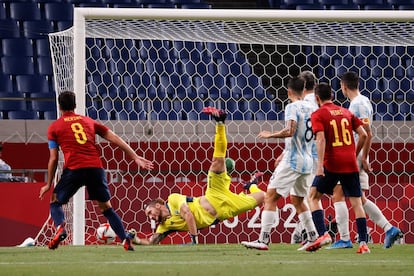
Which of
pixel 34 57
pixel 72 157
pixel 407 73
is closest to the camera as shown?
pixel 72 157

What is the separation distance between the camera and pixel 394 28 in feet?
43.2

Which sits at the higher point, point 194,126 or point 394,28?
point 394,28

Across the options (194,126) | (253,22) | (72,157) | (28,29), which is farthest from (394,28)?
(28,29)

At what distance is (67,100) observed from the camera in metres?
9.20

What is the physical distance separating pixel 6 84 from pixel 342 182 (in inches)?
399

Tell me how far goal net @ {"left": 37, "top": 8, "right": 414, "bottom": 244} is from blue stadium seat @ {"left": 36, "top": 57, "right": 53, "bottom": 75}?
1.30 meters

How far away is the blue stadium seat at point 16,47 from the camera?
18.7m

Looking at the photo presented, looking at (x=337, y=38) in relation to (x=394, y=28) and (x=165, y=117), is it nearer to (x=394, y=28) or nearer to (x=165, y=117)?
(x=394, y=28)

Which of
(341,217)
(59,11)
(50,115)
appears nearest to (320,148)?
(341,217)

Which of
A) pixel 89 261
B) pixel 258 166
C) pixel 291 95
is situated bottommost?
pixel 258 166

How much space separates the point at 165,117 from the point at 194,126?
3.79 ft

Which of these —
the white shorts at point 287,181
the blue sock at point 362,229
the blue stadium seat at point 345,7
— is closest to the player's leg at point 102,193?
the white shorts at point 287,181

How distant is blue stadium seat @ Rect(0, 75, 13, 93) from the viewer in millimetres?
18000

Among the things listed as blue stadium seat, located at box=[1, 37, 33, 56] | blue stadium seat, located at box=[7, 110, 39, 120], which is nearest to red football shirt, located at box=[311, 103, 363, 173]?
blue stadium seat, located at box=[7, 110, 39, 120]
